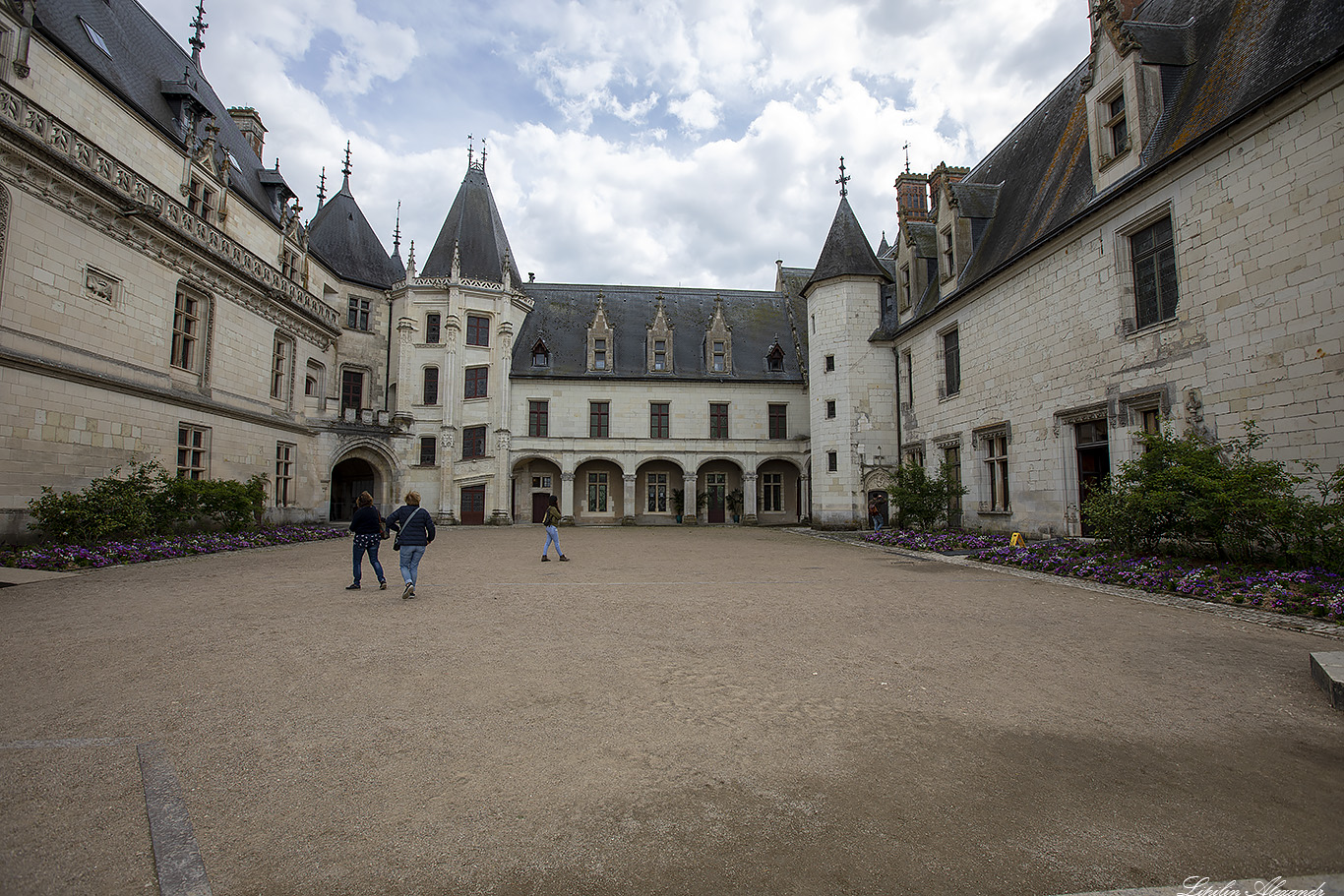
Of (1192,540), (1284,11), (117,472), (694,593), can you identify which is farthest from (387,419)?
(1284,11)

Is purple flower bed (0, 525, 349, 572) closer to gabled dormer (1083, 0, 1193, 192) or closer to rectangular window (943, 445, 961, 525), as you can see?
rectangular window (943, 445, 961, 525)

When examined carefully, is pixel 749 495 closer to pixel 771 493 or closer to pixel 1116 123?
pixel 771 493

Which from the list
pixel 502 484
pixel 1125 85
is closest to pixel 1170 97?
pixel 1125 85

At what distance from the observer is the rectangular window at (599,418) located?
29.5 metres

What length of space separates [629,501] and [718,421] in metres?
5.86

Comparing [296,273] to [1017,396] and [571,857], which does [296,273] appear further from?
[571,857]

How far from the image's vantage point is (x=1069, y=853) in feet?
7.71

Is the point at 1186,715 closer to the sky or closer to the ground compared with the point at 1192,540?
closer to the ground

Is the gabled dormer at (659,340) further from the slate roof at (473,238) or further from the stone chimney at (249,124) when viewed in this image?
the stone chimney at (249,124)

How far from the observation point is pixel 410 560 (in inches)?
309

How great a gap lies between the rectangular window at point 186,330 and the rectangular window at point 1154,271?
2256cm

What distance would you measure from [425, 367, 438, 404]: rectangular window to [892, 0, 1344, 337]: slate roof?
21099 mm

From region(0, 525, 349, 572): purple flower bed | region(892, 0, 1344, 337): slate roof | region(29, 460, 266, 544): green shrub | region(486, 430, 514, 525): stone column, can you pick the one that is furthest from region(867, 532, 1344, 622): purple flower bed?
region(486, 430, 514, 525): stone column

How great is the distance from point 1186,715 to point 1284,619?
405 centimetres
